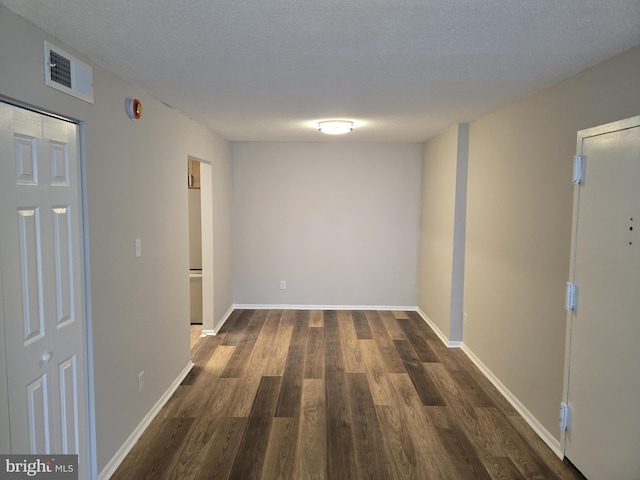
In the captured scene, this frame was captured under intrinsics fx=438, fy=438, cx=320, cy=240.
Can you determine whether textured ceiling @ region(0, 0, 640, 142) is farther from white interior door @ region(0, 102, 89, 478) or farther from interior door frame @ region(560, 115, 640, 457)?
white interior door @ region(0, 102, 89, 478)

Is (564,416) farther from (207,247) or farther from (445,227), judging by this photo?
(207,247)

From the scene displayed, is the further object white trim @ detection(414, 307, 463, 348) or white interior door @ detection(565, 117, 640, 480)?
white trim @ detection(414, 307, 463, 348)

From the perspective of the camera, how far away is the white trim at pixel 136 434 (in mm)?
2491

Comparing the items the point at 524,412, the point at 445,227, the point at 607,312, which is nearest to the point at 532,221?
the point at 607,312

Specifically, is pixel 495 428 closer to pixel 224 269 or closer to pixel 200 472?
pixel 200 472

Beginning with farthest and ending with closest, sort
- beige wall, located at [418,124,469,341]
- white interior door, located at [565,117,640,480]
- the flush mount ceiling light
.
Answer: beige wall, located at [418,124,469,341], the flush mount ceiling light, white interior door, located at [565,117,640,480]

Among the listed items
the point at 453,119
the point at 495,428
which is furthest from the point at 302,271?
the point at 495,428

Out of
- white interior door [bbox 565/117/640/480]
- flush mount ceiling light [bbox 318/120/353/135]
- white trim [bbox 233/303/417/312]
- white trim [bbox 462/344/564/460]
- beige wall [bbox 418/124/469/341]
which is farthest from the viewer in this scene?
white trim [bbox 233/303/417/312]

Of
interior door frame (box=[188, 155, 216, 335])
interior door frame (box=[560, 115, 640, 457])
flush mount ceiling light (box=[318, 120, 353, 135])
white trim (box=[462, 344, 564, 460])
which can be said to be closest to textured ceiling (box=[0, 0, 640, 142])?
interior door frame (box=[560, 115, 640, 457])

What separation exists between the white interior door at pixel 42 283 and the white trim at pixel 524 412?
2.74 metres

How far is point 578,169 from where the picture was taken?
8.20 ft

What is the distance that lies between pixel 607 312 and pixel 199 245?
4526 mm

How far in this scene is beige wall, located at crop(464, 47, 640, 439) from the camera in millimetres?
2457

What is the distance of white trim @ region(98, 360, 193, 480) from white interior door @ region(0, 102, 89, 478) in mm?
197
